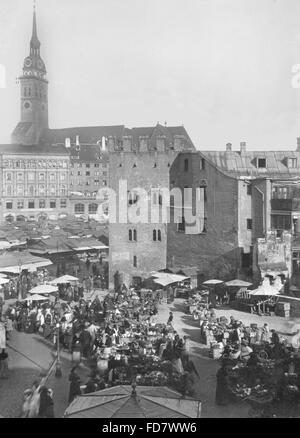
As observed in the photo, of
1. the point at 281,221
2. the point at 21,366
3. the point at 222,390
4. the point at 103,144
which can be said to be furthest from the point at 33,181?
the point at 222,390

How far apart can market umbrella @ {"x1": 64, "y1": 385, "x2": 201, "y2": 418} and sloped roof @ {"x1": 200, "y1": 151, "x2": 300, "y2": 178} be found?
30.4 m

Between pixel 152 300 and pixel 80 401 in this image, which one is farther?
pixel 152 300

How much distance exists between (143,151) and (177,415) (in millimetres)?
25766

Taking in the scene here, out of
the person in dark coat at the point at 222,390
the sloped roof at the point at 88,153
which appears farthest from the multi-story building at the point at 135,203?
the sloped roof at the point at 88,153

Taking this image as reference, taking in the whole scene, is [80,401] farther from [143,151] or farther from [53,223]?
[53,223]

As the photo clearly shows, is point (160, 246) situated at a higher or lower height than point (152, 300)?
higher

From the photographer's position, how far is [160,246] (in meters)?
38.3

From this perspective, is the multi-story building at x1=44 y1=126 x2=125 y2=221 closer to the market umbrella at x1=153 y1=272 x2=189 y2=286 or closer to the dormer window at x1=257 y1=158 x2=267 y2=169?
the dormer window at x1=257 y1=158 x2=267 y2=169

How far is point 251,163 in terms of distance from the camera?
44469mm

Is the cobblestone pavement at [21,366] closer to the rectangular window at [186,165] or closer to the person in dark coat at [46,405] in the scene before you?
the person in dark coat at [46,405]

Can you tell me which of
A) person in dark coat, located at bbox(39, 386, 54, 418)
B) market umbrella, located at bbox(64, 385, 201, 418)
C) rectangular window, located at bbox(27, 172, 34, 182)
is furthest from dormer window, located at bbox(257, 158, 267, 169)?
person in dark coat, located at bbox(39, 386, 54, 418)

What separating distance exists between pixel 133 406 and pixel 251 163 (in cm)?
3278
